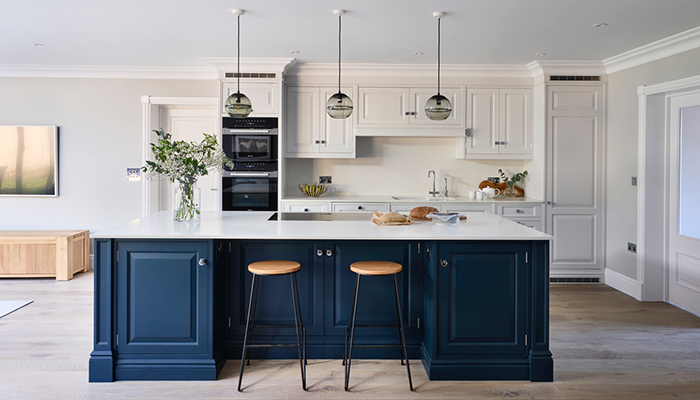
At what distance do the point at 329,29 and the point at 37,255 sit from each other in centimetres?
404

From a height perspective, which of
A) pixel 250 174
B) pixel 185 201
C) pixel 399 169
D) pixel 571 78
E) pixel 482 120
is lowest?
pixel 185 201

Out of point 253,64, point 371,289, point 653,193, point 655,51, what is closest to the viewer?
point 371,289

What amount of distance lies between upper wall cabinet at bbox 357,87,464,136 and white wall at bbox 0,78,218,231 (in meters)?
1.82

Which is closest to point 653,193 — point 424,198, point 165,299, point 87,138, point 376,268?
point 424,198

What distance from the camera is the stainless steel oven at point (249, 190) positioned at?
5320 millimetres

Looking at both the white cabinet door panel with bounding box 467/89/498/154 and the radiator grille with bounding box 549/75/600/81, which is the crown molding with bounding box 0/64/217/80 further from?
the radiator grille with bounding box 549/75/600/81

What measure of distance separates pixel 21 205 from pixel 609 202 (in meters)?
6.76

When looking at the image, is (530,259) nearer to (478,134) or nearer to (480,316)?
(480,316)

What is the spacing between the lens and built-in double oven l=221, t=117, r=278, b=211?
5301 millimetres

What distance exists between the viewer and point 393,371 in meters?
3.01

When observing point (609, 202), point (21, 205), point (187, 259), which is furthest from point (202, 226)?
point (609, 202)

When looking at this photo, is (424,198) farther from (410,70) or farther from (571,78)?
(571,78)

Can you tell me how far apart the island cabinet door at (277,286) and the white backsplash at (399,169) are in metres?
2.91

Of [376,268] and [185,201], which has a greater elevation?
[185,201]
